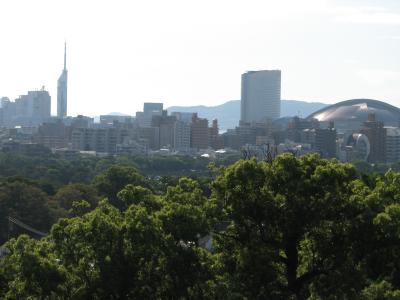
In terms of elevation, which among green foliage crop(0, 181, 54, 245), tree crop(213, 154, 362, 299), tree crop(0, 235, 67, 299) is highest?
tree crop(213, 154, 362, 299)

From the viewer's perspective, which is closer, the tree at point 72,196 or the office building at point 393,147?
the tree at point 72,196

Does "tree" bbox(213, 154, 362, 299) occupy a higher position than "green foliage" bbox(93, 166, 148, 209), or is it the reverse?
"tree" bbox(213, 154, 362, 299)

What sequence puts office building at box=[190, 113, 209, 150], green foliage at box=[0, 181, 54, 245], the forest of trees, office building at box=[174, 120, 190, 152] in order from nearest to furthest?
1. the forest of trees
2. green foliage at box=[0, 181, 54, 245]
3. office building at box=[190, 113, 209, 150]
4. office building at box=[174, 120, 190, 152]

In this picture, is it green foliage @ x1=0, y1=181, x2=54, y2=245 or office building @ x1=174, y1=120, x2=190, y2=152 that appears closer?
green foliage @ x1=0, y1=181, x2=54, y2=245

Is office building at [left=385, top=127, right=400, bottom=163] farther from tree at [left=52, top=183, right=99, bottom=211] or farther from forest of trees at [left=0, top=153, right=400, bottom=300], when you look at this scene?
forest of trees at [left=0, top=153, right=400, bottom=300]

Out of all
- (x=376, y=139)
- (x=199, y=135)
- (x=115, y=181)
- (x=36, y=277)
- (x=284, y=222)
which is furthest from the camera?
(x=199, y=135)

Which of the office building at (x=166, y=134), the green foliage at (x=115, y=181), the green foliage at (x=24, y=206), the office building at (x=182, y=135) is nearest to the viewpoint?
the green foliage at (x=24, y=206)

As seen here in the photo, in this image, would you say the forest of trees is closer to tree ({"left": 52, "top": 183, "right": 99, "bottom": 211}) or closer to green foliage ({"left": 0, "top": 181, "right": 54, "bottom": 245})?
green foliage ({"left": 0, "top": 181, "right": 54, "bottom": 245})

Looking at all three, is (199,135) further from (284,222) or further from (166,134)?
(284,222)

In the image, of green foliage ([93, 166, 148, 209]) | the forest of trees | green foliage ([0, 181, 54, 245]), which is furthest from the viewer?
green foliage ([93, 166, 148, 209])

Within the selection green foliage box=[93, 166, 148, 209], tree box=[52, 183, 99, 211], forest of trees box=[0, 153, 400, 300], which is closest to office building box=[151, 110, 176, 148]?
green foliage box=[93, 166, 148, 209]

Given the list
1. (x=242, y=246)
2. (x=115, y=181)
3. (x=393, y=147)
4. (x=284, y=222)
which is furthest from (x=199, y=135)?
(x=284, y=222)

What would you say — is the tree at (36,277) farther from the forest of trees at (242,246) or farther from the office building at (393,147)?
the office building at (393,147)

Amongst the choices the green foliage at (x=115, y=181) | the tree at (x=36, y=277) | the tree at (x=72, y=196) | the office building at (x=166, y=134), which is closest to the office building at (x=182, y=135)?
the office building at (x=166, y=134)
